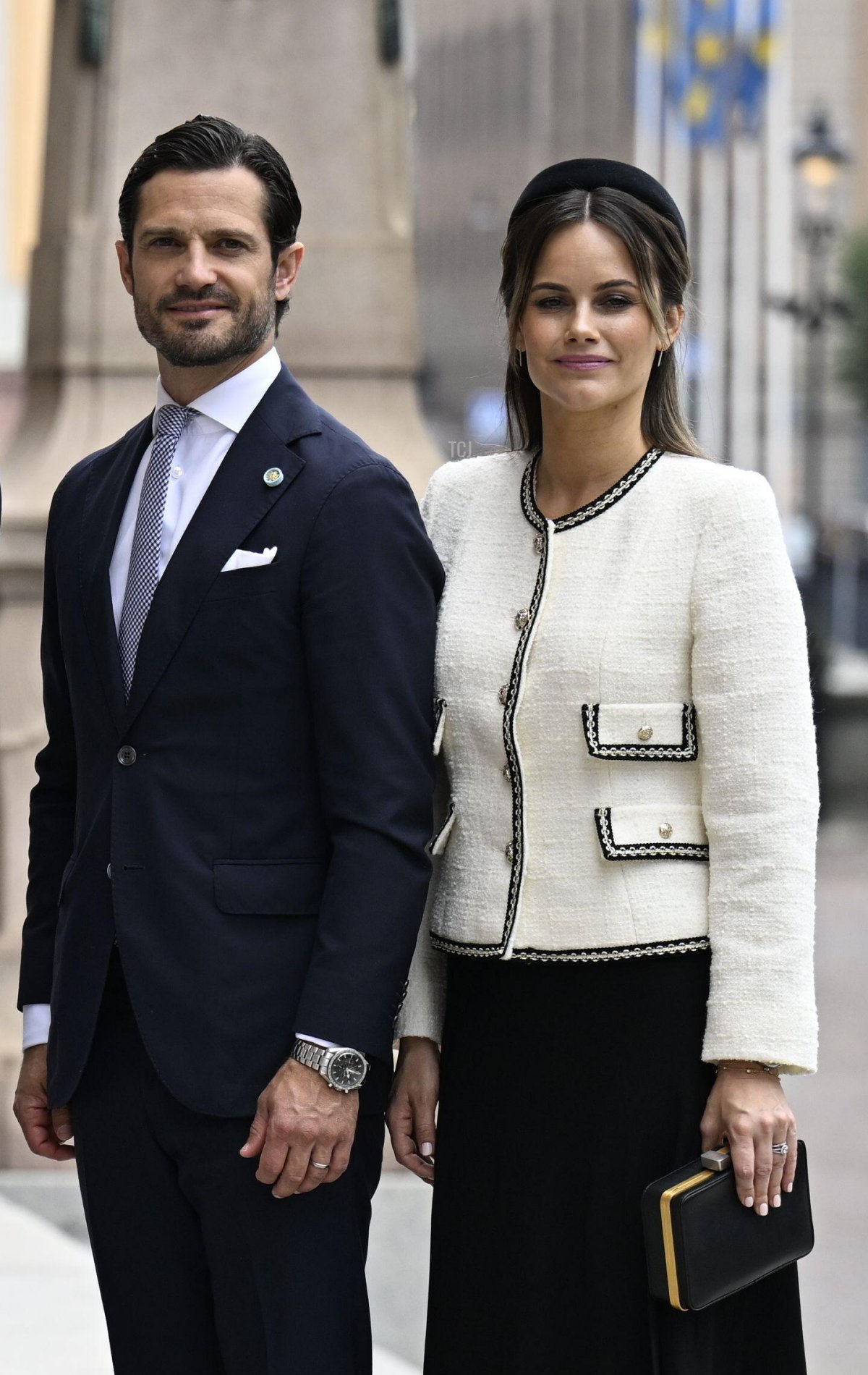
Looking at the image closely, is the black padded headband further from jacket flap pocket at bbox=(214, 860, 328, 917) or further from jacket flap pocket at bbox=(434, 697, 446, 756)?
jacket flap pocket at bbox=(214, 860, 328, 917)

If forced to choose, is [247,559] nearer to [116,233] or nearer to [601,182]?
[601,182]

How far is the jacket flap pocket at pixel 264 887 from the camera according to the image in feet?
7.30

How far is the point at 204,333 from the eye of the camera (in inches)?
89.9

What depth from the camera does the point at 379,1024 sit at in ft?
7.22

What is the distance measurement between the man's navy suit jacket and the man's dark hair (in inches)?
12.4

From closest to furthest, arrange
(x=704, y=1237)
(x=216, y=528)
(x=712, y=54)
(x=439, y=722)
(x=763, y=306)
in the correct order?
(x=704, y=1237) → (x=216, y=528) → (x=439, y=722) → (x=712, y=54) → (x=763, y=306)

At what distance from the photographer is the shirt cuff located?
8.21 feet

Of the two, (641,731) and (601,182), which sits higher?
(601,182)

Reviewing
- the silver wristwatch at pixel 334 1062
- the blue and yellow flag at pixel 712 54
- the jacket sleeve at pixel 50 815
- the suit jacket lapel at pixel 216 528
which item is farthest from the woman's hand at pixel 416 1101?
the blue and yellow flag at pixel 712 54

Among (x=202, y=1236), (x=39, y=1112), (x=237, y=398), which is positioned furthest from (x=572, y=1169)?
(x=237, y=398)

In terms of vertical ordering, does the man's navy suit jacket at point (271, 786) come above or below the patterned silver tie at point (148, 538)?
below

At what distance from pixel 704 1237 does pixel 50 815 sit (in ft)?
3.43

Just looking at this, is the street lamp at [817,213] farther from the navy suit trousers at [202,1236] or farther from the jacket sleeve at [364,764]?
the navy suit trousers at [202,1236]

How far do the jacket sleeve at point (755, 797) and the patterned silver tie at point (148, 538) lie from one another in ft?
2.22
